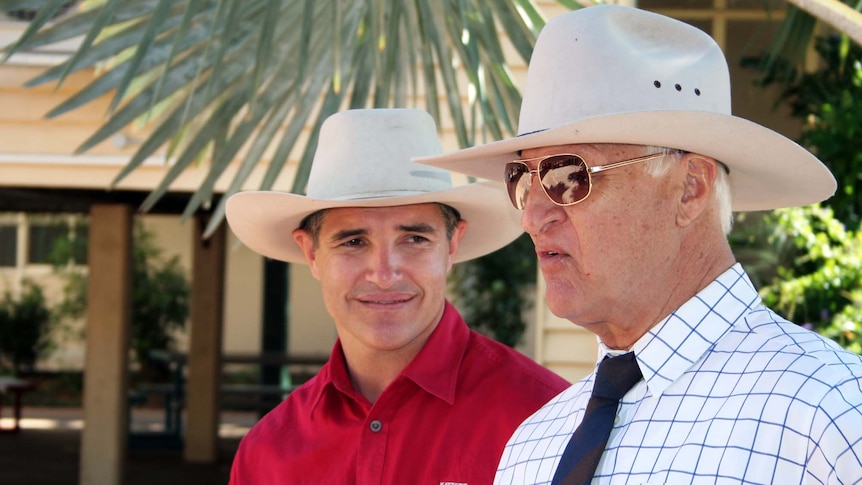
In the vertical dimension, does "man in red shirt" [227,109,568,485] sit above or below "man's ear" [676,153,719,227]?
below

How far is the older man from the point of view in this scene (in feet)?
4.94

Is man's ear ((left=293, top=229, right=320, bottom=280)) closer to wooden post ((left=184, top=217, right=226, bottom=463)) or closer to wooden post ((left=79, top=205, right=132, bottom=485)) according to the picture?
wooden post ((left=79, top=205, right=132, bottom=485))

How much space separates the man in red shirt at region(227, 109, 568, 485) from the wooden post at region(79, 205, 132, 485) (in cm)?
530

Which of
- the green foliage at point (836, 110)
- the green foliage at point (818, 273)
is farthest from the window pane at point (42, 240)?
the green foliage at point (818, 273)

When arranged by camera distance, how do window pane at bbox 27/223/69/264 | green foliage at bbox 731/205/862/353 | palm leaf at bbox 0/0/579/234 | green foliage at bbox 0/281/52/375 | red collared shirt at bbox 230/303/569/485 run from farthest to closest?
window pane at bbox 27/223/69/264, green foliage at bbox 0/281/52/375, green foliage at bbox 731/205/862/353, palm leaf at bbox 0/0/579/234, red collared shirt at bbox 230/303/569/485

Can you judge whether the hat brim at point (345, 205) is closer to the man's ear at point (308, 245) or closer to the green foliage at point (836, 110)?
the man's ear at point (308, 245)

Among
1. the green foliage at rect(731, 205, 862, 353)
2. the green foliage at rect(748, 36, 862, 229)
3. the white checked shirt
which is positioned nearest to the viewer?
the white checked shirt

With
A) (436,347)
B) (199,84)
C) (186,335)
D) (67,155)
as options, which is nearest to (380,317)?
(436,347)

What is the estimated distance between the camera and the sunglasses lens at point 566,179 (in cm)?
168

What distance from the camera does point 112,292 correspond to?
7770 mm

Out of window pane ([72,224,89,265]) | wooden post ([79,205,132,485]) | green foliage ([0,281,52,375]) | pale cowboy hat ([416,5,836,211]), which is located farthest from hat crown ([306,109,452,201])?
green foliage ([0,281,52,375])

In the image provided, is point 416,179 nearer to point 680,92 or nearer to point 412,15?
point 412,15

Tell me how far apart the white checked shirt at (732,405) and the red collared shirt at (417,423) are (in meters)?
0.59

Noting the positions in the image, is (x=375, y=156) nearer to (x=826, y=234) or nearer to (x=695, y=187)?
(x=695, y=187)
